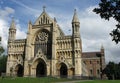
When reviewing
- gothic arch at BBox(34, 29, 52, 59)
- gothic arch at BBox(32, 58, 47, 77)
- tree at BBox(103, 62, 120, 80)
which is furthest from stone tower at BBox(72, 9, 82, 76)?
tree at BBox(103, 62, 120, 80)

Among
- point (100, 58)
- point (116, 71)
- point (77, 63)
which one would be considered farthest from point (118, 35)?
point (100, 58)

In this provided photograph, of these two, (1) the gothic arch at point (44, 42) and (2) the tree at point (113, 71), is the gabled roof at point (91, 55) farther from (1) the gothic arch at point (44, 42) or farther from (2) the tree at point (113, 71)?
(1) the gothic arch at point (44, 42)

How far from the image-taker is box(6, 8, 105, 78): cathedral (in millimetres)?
64812

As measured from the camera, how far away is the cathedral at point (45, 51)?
64.8m

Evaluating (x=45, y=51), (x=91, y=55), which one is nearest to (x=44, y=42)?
(x=45, y=51)

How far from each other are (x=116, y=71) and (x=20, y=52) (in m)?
39.9

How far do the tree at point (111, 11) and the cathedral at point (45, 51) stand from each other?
150 ft

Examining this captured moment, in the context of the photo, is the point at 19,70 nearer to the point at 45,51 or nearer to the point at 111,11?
the point at 45,51

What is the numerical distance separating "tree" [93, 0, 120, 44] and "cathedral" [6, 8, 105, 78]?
4580 centimetres

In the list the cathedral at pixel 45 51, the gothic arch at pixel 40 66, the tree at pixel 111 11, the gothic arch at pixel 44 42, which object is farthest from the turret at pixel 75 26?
the tree at pixel 111 11

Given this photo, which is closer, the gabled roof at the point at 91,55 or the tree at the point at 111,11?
the tree at the point at 111,11

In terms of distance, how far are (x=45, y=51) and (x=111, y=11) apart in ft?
170

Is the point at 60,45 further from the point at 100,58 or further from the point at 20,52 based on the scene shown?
the point at 100,58

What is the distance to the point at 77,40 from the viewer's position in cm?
6506
